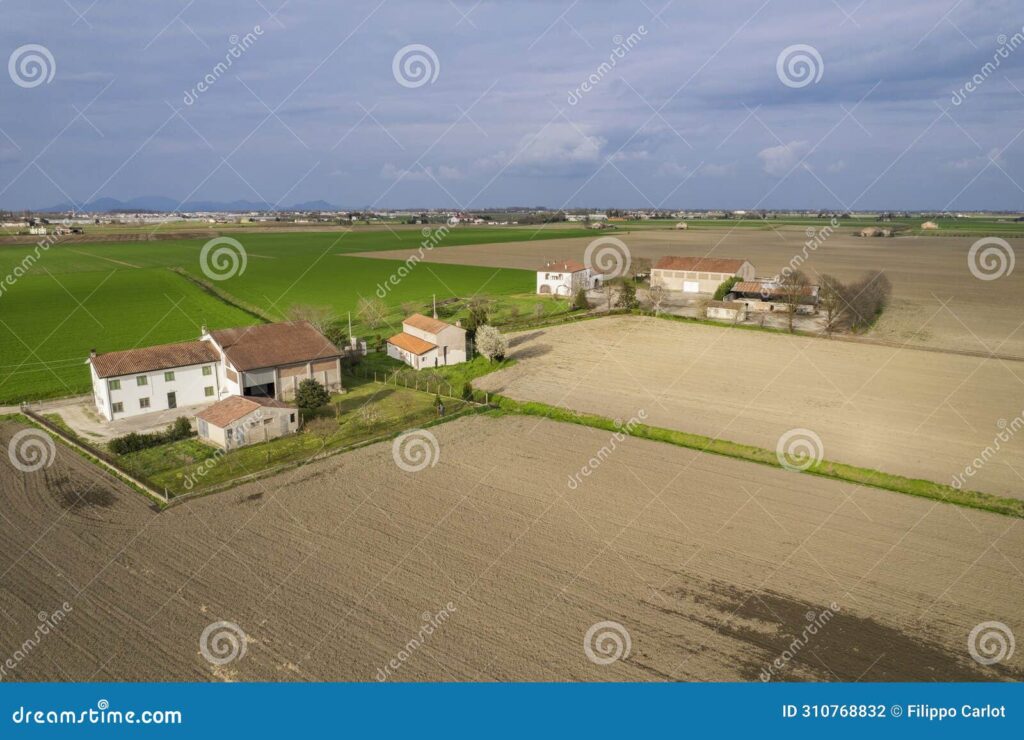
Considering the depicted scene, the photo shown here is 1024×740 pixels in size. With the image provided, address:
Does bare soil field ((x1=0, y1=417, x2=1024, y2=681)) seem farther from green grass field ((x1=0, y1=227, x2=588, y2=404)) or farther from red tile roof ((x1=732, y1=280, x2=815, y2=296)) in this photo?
red tile roof ((x1=732, y1=280, x2=815, y2=296))

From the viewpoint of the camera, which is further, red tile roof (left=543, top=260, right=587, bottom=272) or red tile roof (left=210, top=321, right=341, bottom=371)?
red tile roof (left=543, top=260, right=587, bottom=272)

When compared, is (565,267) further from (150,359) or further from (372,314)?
(150,359)

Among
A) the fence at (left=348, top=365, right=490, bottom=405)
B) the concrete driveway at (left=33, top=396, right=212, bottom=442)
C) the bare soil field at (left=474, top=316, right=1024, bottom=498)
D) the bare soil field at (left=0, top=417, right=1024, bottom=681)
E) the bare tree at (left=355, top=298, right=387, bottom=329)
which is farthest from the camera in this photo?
the bare tree at (left=355, top=298, right=387, bottom=329)

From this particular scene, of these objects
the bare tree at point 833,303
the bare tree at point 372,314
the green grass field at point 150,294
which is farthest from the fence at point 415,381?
the bare tree at point 833,303

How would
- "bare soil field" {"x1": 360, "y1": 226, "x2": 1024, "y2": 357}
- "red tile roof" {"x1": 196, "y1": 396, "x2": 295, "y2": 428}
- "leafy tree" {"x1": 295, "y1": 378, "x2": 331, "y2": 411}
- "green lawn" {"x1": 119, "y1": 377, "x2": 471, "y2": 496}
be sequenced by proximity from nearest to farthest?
"green lawn" {"x1": 119, "y1": 377, "x2": 471, "y2": 496}, "red tile roof" {"x1": 196, "y1": 396, "x2": 295, "y2": 428}, "leafy tree" {"x1": 295, "y1": 378, "x2": 331, "y2": 411}, "bare soil field" {"x1": 360, "y1": 226, "x2": 1024, "y2": 357}

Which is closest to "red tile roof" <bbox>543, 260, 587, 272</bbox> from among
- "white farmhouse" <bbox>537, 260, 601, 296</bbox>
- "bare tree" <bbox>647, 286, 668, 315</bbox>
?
"white farmhouse" <bbox>537, 260, 601, 296</bbox>

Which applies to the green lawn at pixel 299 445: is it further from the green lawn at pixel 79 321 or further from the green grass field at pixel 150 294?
the green lawn at pixel 79 321

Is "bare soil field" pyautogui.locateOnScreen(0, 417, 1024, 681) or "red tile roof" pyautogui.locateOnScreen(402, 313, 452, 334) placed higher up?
"red tile roof" pyautogui.locateOnScreen(402, 313, 452, 334)
